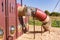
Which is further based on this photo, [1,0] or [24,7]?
[24,7]

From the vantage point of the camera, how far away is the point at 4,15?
10406mm

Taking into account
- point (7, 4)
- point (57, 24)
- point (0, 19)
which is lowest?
point (57, 24)

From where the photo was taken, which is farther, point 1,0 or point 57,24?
point 57,24

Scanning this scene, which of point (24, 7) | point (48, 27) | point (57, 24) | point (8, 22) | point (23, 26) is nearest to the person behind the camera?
point (8, 22)

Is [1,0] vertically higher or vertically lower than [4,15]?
higher

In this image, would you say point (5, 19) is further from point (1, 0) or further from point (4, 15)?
point (1, 0)

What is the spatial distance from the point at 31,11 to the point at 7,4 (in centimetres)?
555

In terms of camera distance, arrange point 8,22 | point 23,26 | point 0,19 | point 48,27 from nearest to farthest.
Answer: point 0,19
point 8,22
point 23,26
point 48,27

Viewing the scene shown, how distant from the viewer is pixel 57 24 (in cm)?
2991

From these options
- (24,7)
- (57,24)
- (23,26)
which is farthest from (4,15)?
(57,24)

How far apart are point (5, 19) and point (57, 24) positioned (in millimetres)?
20004

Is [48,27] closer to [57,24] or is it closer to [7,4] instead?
[7,4]

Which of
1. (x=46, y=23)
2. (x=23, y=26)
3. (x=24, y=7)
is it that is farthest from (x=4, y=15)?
(x=46, y=23)

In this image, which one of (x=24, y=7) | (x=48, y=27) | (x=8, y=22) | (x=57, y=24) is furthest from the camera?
(x=57, y=24)
